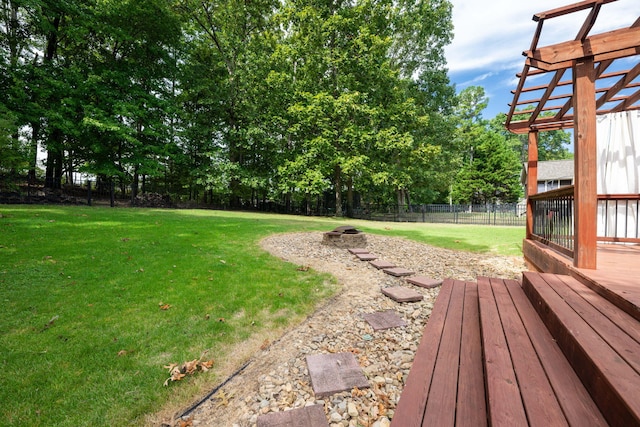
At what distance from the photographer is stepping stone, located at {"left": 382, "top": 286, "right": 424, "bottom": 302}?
13.3ft

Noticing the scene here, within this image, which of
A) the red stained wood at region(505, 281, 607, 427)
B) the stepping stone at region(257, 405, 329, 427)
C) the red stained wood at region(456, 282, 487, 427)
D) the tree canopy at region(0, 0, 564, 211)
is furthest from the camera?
the tree canopy at region(0, 0, 564, 211)

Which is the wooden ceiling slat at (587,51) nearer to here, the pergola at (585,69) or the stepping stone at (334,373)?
the pergola at (585,69)

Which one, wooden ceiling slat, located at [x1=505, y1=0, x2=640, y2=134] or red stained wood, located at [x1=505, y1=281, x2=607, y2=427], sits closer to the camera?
red stained wood, located at [x1=505, y1=281, x2=607, y2=427]

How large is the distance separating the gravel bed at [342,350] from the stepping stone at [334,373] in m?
0.05

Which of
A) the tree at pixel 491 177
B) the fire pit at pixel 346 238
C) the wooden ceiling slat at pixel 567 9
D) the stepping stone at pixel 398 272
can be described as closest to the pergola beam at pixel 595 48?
the wooden ceiling slat at pixel 567 9

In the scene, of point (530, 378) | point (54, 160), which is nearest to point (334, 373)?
point (530, 378)

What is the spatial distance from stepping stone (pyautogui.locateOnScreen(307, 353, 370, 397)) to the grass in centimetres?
83

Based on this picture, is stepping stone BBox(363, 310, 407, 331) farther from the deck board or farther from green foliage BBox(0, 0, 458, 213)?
green foliage BBox(0, 0, 458, 213)

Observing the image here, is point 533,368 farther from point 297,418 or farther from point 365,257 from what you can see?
point 365,257

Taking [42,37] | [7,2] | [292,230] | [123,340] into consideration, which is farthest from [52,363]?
[42,37]

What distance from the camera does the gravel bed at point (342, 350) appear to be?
80.1 inches

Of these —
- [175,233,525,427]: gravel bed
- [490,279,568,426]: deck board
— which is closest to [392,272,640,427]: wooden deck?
[490,279,568,426]: deck board

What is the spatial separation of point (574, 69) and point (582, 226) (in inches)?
83.3

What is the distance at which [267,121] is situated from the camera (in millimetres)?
21062
